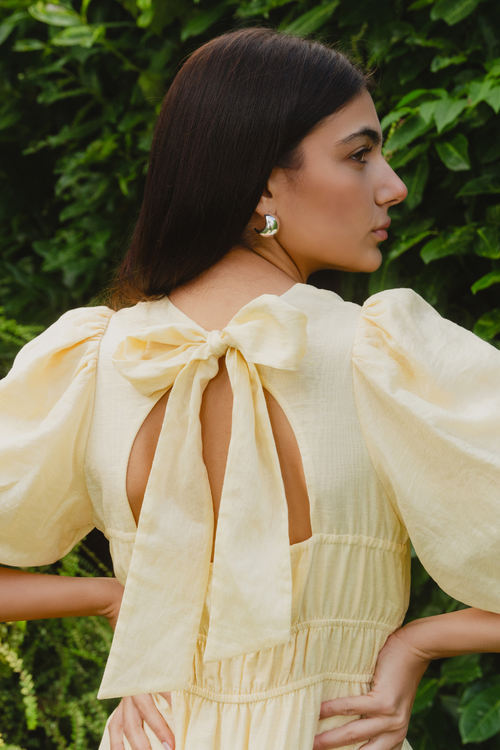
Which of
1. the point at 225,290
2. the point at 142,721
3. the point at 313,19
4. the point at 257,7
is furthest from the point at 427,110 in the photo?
the point at 142,721

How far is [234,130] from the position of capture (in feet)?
3.06

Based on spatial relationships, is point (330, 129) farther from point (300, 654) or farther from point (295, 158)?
point (300, 654)

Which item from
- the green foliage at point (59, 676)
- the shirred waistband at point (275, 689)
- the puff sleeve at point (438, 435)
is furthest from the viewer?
the green foliage at point (59, 676)

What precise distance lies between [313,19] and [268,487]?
1.46m

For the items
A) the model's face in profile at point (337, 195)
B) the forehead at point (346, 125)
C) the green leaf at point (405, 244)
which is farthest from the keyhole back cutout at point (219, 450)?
the green leaf at point (405, 244)

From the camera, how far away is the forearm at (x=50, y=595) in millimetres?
1047

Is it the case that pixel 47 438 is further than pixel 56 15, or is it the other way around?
pixel 56 15

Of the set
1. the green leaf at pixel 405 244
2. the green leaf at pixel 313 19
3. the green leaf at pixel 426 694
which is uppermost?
the green leaf at pixel 313 19

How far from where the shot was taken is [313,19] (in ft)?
5.99

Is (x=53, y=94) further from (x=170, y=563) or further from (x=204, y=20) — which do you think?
(x=170, y=563)

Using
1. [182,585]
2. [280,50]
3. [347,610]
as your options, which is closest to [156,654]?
[182,585]

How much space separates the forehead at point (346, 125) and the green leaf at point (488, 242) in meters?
0.81

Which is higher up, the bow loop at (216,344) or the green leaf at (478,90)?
the green leaf at (478,90)

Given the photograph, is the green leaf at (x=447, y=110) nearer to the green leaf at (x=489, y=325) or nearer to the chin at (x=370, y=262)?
the green leaf at (x=489, y=325)
